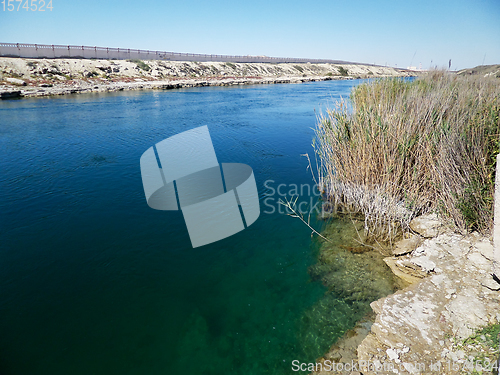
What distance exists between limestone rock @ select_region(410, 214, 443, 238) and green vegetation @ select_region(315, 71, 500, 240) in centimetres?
15

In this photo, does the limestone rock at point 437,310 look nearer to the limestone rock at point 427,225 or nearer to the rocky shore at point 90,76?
the limestone rock at point 427,225

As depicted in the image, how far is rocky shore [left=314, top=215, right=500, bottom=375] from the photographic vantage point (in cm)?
328

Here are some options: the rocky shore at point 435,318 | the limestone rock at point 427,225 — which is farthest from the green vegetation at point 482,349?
the limestone rock at point 427,225

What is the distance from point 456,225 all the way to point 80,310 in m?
6.92

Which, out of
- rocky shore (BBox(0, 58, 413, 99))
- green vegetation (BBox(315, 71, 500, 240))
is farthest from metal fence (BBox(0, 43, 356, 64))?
green vegetation (BBox(315, 71, 500, 240))

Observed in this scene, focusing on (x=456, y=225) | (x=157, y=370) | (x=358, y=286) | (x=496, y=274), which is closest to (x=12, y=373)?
(x=157, y=370)

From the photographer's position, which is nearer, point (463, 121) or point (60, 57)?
point (463, 121)

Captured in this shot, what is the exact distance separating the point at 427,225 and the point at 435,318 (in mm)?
2484

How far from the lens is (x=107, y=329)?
14.2 ft

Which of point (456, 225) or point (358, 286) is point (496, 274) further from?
point (358, 286)

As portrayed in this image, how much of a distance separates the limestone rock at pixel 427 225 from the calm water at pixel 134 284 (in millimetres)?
2178

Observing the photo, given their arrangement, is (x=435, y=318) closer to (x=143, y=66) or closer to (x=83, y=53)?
(x=143, y=66)

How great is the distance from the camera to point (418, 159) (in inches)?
226

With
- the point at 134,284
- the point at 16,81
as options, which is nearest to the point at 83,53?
the point at 16,81
